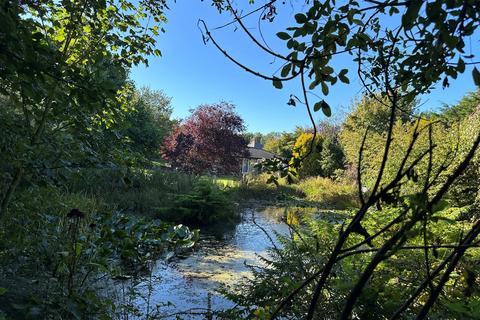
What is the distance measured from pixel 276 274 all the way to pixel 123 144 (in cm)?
171

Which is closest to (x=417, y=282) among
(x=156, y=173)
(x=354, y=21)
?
(x=354, y=21)

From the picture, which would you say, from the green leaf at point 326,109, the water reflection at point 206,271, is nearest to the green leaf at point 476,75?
the green leaf at point 326,109

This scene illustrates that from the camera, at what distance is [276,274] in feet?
11.1

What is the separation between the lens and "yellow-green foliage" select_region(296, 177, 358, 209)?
15.9 m

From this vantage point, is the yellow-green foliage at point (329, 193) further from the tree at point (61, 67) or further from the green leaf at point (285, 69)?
the green leaf at point (285, 69)

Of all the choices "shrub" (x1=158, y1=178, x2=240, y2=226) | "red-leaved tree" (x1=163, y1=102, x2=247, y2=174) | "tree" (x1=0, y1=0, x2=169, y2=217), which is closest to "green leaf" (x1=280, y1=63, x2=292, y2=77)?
"tree" (x1=0, y1=0, x2=169, y2=217)

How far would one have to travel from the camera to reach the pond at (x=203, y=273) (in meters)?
4.46

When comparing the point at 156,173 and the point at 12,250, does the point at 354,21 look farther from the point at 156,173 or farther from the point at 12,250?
the point at 156,173

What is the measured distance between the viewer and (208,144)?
17.3m

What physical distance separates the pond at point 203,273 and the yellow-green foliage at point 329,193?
689cm

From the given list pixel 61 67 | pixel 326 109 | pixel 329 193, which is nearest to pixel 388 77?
pixel 326 109

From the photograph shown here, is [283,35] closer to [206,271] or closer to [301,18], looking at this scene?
[301,18]

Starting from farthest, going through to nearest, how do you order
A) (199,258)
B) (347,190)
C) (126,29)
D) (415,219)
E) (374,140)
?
(347,190) → (374,140) → (199,258) → (126,29) → (415,219)

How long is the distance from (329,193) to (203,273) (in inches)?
501
